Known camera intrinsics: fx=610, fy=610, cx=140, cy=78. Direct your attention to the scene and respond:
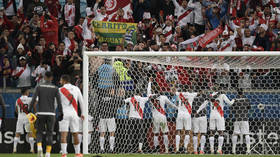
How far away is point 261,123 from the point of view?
610 inches

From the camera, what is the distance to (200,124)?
51.8 ft

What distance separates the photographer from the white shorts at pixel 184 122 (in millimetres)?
15711

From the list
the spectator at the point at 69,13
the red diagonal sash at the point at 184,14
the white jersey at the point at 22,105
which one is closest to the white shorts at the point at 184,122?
the white jersey at the point at 22,105

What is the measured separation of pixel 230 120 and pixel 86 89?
4.67m

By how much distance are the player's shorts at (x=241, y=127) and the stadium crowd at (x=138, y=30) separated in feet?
6.99

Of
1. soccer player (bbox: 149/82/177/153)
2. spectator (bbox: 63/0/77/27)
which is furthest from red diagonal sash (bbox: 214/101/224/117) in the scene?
spectator (bbox: 63/0/77/27)

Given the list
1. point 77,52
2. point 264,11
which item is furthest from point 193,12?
point 77,52

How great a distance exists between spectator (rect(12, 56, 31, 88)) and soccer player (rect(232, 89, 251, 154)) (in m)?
5.54

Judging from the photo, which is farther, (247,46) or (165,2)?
(165,2)

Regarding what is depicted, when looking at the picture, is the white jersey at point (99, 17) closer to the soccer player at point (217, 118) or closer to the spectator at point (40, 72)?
the spectator at point (40, 72)

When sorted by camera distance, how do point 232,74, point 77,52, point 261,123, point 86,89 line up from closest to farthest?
point 86,89, point 232,74, point 261,123, point 77,52

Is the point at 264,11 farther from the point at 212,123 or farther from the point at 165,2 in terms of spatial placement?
the point at 212,123

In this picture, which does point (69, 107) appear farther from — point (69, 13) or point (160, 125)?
point (69, 13)

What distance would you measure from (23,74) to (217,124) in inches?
212
